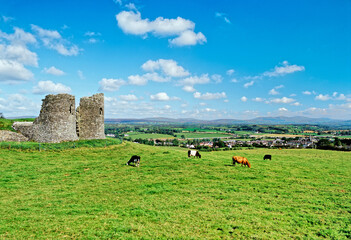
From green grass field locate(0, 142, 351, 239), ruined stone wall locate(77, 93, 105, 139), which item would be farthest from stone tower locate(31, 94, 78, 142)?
green grass field locate(0, 142, 351, 239)

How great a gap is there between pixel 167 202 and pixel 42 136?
86.6 ft

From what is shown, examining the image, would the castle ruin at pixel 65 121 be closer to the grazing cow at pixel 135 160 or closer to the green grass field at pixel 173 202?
the green grass field at pixel 173 202

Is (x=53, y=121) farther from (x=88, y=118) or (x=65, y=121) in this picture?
(x=88, y=118)

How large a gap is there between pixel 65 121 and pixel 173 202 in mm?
25165

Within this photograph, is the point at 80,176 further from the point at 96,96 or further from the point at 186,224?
the point at 96,96

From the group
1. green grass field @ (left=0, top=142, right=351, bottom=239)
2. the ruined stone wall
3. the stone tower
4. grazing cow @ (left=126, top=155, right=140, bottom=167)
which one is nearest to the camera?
green grass field @ (left=0, top=142, right=351, bottom=239)

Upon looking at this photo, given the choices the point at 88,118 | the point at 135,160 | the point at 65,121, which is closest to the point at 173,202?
the point at 135,160

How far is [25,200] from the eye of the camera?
1167cm

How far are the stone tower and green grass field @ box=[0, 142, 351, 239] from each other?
1021 centimetres

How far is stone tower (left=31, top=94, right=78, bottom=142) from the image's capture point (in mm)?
29141

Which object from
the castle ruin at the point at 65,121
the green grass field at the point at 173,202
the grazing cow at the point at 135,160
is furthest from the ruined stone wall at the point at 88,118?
the grazing cow at the point at 135,160

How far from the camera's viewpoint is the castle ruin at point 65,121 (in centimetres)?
2922

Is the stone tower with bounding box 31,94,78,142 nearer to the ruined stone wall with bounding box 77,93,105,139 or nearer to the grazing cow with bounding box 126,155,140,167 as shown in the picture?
the ruined stone wall with bounding box 77,93,105,139

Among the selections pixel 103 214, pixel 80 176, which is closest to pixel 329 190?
pixel 103 214
